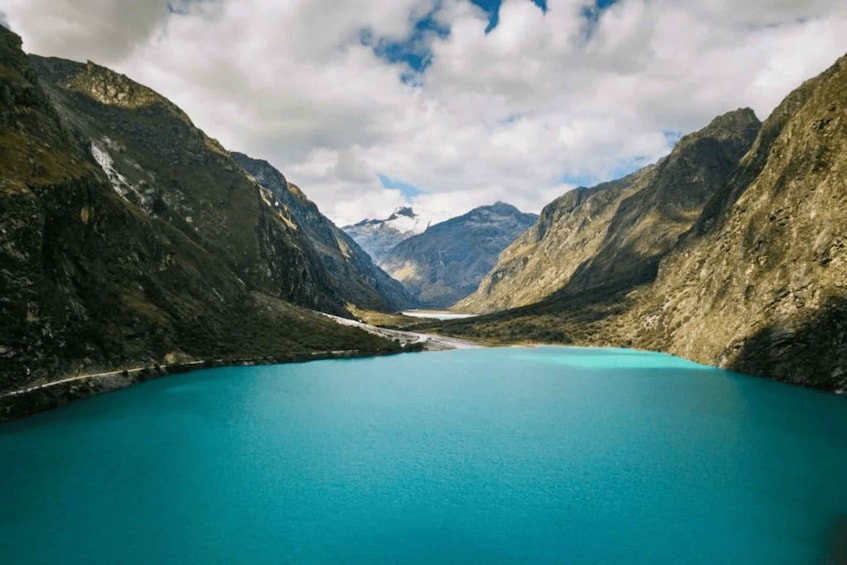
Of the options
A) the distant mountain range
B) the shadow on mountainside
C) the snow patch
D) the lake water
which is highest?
the snow patch

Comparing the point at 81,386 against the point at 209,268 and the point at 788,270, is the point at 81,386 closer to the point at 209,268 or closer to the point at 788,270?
the point at 209,268

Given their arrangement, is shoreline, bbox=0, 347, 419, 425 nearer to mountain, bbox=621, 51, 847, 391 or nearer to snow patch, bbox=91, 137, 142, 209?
snow patch, bbox=91, 137, 142, 209

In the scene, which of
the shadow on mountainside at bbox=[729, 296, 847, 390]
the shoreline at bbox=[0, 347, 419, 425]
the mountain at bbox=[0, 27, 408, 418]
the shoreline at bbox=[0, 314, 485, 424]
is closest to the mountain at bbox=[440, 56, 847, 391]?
the shadow on mountainside at bbox=[729, 296, 847, 390]

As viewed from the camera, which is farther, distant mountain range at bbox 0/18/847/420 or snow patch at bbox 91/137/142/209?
snow patch at bbox 91/137/142/209

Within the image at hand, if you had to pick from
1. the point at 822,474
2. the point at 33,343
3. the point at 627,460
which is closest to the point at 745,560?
the point at 627,460

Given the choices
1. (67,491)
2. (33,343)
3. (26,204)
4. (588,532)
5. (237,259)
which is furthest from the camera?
(237,259)

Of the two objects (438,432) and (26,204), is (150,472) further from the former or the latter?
(26,204)
